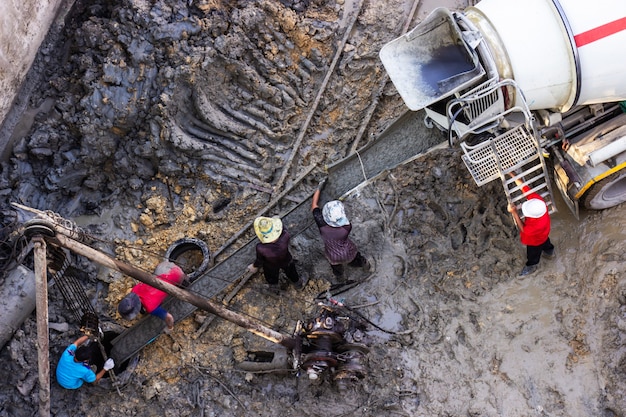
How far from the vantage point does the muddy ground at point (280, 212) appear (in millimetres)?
6926

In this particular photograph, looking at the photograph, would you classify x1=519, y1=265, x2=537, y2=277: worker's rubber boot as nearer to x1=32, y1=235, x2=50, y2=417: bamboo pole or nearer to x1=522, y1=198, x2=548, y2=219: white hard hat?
x1=522, y1=198, x2=548, y2=219: white hard hat

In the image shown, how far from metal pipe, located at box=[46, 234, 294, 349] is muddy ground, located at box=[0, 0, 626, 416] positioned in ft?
2.73

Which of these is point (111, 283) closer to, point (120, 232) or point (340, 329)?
point (120, 232)

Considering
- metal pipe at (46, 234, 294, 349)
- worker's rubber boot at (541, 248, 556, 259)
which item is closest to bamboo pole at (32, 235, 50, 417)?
metal pipe at (46, 234, 294, 349)

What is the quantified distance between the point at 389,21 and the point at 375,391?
509 centimetres

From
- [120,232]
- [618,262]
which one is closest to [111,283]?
[120,232]

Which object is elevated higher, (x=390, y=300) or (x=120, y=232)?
(x=120, y=232)

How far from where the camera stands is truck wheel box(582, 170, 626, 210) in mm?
6987

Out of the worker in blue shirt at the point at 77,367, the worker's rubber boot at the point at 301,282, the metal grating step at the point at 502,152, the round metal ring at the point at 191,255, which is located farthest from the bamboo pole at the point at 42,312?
the metal grating step at the point at 502,152

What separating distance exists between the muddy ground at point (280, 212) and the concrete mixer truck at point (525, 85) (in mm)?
1083

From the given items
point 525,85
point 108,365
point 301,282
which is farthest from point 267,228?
point 525,85

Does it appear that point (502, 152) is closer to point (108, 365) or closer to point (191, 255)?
point (191, 255)

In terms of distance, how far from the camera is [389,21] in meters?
8.84

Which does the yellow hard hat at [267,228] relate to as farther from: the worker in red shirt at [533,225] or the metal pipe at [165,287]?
the worker in red shirt at [533,225]
